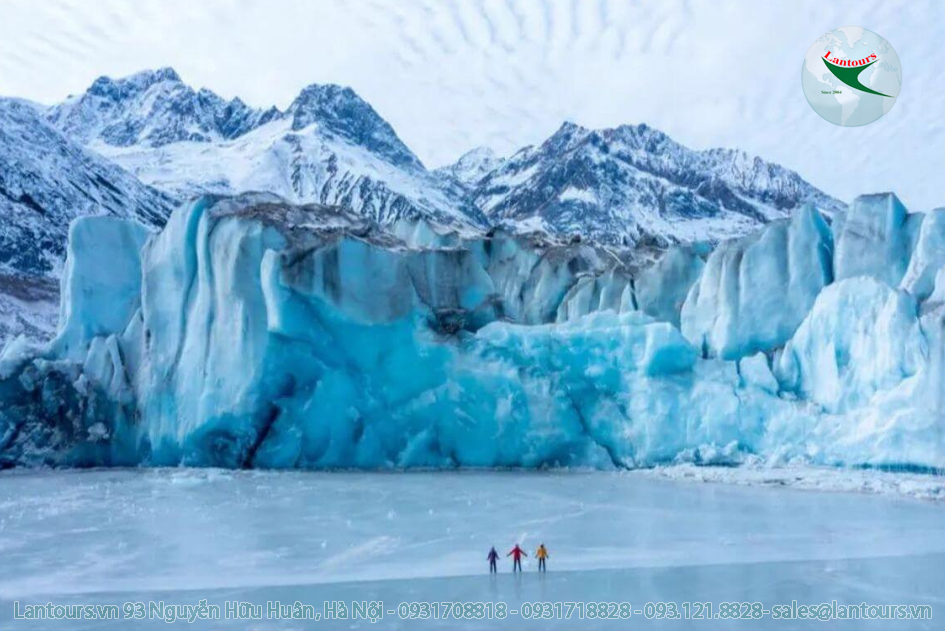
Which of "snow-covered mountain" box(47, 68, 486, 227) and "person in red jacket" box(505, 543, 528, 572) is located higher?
"snow-covered mountain" box(47, 68, 486, 227)

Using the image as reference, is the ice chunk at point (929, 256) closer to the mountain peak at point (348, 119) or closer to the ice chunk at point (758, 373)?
the ice chunk at point (758, 373)

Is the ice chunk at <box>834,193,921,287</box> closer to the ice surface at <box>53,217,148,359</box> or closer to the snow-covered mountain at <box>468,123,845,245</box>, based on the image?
the ice surface at <box>53,217,148,359</box>

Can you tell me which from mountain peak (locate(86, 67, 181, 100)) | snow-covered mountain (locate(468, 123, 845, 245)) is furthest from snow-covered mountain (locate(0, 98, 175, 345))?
mountain peak (locate(86, 67, 181, 100))

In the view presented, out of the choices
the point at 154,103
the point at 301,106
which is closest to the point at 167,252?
the point at 301,106

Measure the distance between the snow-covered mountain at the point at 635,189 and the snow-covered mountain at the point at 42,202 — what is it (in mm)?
29725

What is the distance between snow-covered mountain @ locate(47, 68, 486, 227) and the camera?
6256cm

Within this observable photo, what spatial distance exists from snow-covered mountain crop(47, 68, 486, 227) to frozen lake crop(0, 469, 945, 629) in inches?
1614

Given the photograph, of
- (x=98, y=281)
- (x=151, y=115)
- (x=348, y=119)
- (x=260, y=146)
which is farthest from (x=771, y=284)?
(x=151, y=115)

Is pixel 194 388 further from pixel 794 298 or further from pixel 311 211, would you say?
pixel 794 298

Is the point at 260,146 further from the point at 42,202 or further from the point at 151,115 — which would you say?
the point at 42,202

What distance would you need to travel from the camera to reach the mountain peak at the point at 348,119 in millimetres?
78688

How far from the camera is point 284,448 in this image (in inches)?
737

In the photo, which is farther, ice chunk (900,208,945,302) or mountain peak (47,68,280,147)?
mountain peak (47,68,280,147)

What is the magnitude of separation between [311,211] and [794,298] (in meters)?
14.0
